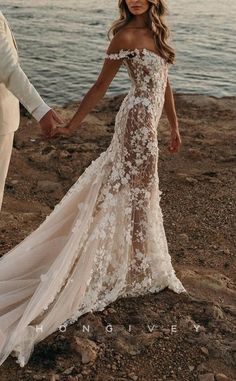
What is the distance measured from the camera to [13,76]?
3.83m

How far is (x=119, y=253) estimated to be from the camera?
4.30 meters

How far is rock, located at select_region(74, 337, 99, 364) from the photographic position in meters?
3.72

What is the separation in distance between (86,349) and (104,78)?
6.29 ft

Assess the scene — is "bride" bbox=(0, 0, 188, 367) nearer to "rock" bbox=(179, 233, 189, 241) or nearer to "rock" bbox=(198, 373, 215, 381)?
"rock" bbox=(198, 373, 215, 381)

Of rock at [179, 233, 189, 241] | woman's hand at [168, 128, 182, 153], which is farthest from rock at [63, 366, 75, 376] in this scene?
rock at [179, 233, 189, 241]

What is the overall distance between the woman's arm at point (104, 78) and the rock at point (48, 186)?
270 cm

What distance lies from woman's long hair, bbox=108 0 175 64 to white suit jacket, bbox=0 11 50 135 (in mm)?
750

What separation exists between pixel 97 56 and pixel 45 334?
11988 millimetres

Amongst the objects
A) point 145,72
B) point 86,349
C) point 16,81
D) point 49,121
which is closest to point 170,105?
point 145,72

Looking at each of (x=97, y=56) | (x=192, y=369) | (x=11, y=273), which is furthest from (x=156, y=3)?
(x=97, y=56)

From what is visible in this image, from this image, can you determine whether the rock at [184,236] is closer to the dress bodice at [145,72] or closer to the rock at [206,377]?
the dress bodice at [145,72]

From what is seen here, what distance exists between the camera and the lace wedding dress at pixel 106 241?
398 centimetres

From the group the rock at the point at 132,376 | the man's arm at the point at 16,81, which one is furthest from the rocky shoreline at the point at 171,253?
the man's arm at the point at 16,81

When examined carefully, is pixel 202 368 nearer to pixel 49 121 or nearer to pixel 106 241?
pixel 106 241
